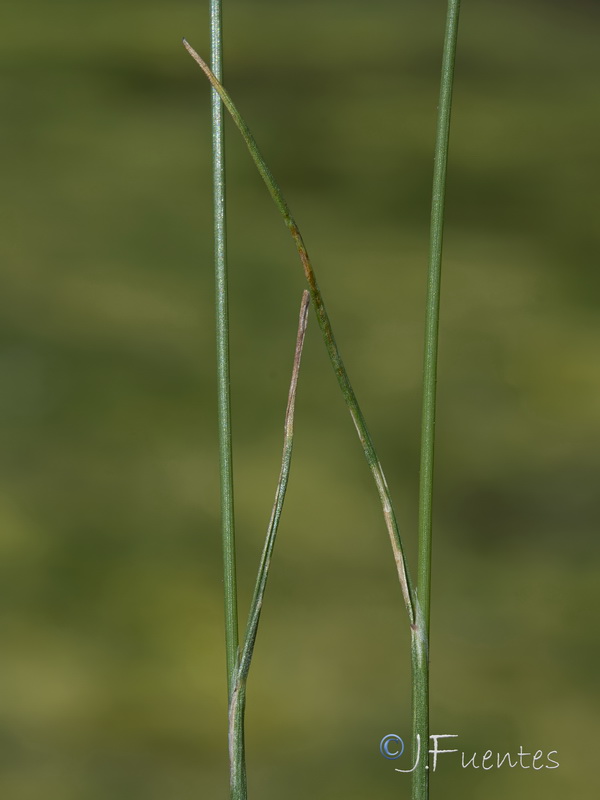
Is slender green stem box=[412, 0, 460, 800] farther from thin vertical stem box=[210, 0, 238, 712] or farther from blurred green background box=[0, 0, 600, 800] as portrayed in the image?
blurred green background box=[0, 0, 600, 800]

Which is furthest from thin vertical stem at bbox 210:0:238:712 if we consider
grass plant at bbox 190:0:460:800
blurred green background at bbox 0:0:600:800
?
blurred green background at bbox 0:0:600:800

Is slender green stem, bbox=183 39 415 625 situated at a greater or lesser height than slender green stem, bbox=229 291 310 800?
greater

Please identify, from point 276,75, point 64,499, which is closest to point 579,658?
point 64,499

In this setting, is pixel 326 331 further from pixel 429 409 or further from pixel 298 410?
pixel 298 410

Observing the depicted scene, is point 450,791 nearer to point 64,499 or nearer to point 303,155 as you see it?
point 64,499

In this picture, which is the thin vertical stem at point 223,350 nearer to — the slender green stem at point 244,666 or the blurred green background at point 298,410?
the slender green stem at point 244,666

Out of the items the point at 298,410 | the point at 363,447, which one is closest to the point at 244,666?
the point at 363,447
